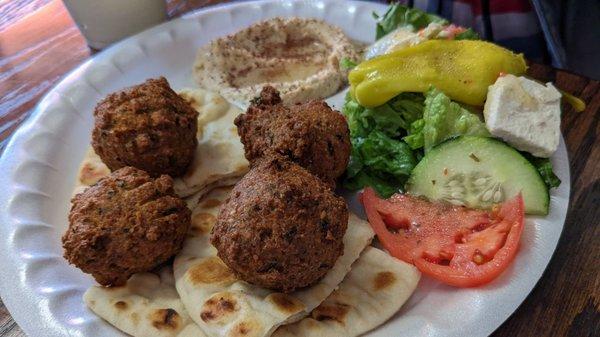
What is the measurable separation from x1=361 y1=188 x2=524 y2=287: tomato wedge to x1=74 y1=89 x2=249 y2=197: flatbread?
844 millimetres

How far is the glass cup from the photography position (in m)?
4.48

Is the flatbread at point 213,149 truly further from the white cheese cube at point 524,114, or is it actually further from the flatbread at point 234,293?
the white cheese cube at point 524,114

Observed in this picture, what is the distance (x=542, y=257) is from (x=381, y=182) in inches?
44.4

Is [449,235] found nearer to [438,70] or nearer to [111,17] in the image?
[438,70]

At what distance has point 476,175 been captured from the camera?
Answer: 3025mm

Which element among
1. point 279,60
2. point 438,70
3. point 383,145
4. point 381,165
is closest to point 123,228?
point 381,165

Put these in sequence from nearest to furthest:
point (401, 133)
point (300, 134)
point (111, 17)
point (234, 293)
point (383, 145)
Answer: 1. point (234, 293)
2. point (300, 134)
3. point (383, 145)
4. point (401, 133)
5. point (111, 17)

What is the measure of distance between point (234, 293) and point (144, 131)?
1074 millimetres

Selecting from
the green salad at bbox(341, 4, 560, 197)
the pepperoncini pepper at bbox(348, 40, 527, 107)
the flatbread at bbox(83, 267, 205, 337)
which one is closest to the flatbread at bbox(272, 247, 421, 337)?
the flatbread at bbox(83, 267, 205, 337)

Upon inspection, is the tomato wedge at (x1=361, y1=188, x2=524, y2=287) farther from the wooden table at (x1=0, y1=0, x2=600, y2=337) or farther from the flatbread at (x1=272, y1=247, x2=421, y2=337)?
the wooden table at (x1=0, y1=0, x2=600, y2=337)

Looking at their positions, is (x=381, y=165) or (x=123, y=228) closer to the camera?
(x=123, y=228)

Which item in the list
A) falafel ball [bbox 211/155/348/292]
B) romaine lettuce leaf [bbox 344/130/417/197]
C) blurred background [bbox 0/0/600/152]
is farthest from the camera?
blurred background [bbox 0/0/600/152]

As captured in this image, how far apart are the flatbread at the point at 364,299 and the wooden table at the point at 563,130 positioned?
504mm

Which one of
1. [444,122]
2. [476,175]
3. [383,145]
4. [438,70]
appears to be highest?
[438,70]
